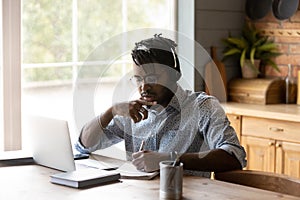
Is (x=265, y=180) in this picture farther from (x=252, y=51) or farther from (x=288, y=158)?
(x=252, y=51)

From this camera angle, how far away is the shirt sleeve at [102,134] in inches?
110

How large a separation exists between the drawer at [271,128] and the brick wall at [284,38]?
0.63 meters

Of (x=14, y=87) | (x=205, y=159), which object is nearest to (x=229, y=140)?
(x=205, y=159)

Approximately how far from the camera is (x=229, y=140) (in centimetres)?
252

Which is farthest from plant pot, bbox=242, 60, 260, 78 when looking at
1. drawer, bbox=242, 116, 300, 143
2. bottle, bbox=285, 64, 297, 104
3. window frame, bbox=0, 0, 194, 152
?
window frame, bbox=0, 0, 194, 152

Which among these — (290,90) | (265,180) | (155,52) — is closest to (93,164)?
(155,52)

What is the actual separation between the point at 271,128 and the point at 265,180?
1.61 m

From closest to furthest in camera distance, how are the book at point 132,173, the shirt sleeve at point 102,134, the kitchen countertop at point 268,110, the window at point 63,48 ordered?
the book at point 132,173 < the shirt sleeve at point 102,134 < the window at point 63,48 < the kitchen countertop at point 268,110

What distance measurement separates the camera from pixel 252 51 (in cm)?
454

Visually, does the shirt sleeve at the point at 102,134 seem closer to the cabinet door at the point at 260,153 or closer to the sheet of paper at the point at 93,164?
the sheet of paper at the point at 93,164

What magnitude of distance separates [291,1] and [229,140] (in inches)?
85.9

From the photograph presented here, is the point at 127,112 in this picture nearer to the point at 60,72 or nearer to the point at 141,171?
the point at 141,171

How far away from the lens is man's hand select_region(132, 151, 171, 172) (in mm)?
2402

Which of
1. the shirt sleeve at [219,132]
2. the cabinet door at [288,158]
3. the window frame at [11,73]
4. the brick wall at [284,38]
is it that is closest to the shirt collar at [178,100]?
the shirt sleeve at [219,132]
